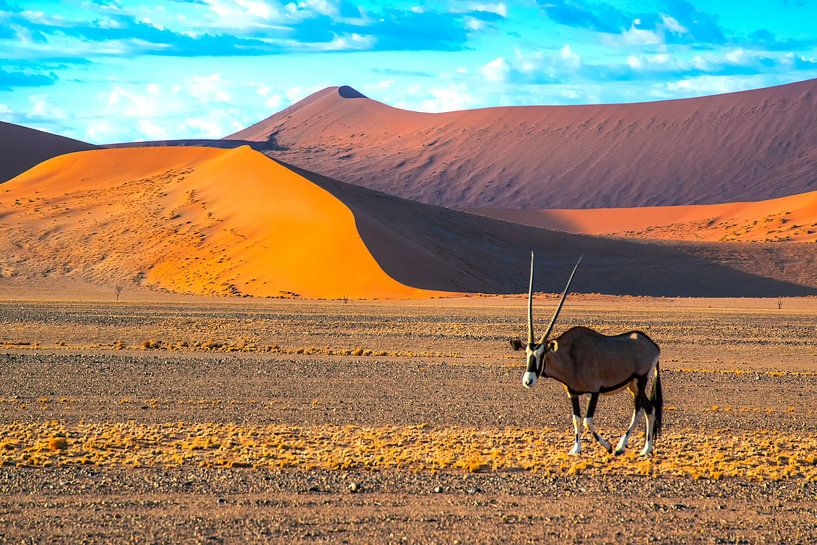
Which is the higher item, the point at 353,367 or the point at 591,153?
the point at 591,153

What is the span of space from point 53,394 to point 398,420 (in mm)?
5262

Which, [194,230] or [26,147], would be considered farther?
[26,147]

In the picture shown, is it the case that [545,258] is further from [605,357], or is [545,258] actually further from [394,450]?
[605,357]

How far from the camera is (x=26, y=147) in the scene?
358 feet

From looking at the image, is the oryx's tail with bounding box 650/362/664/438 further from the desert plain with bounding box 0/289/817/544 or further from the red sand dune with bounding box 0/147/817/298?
the red sand dune with bounding box 0/147/817/298

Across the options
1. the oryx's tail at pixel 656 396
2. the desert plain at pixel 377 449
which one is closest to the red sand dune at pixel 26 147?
the desert plain at pixel 377 449

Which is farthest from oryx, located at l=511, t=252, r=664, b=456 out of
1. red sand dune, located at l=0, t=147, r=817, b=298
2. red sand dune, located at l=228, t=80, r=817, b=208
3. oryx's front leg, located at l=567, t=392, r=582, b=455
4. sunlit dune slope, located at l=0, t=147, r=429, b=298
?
red sand dune, located at l=228, t=80, r=817, b=208

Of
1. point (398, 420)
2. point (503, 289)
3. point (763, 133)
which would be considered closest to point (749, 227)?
point (503, 289)

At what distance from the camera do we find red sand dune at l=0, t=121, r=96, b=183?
102250mm

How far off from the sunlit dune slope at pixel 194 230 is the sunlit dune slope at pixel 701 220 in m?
28.4

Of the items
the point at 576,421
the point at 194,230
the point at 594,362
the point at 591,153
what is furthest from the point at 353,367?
the point at 591,153

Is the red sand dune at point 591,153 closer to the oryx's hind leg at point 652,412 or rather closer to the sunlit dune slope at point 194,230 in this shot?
the sunlit dune slope at point 194,230

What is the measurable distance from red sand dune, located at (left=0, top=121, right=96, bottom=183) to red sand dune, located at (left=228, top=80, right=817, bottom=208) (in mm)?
28533

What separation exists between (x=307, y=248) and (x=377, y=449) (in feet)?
128
